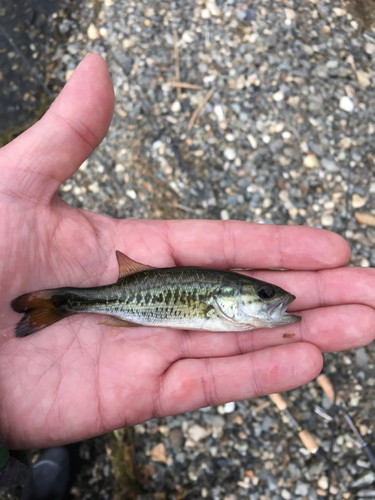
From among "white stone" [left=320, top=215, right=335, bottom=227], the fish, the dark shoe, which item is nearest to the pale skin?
the fish

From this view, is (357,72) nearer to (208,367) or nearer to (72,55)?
(72,55)

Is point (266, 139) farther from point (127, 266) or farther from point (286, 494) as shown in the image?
point (286, 494)

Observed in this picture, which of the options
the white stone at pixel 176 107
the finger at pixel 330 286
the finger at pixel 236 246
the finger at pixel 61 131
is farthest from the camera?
the white stone at pixel 176 107

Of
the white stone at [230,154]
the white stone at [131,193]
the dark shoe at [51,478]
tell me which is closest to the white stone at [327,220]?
the white stone at [230,154]

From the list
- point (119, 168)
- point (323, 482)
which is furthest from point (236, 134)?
point (323, 482)

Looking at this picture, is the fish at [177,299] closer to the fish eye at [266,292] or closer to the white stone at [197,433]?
the fish eye at [266,292]

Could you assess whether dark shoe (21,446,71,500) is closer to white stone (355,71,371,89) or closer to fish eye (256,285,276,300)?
fish eye (256,285,276,300)

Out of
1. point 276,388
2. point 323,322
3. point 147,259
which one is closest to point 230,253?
point 147,259
